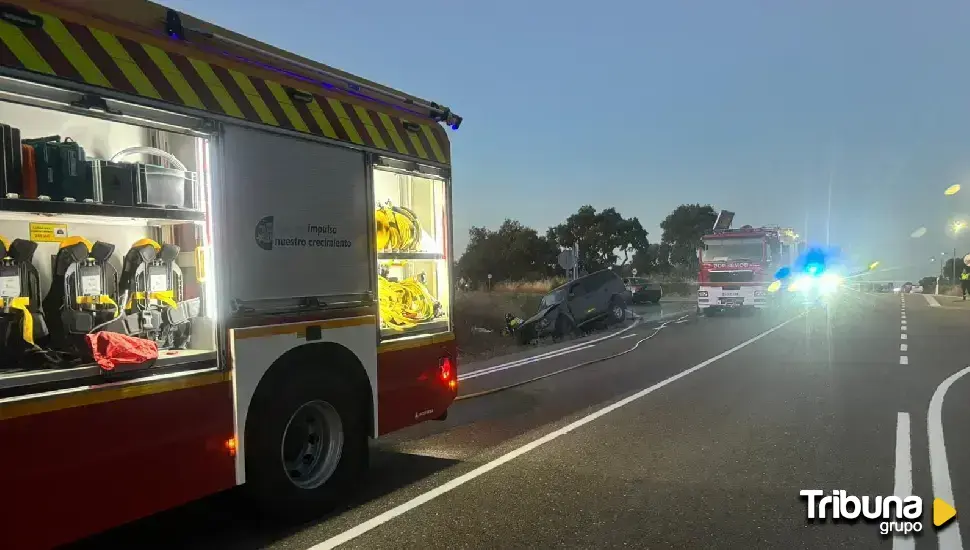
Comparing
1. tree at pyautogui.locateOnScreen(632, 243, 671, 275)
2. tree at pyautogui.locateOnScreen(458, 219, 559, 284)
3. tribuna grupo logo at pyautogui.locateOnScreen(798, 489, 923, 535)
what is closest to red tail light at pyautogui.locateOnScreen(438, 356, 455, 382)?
tribuna grupo logo at pyautogui.locateOnScreen(798, 489, 923, 535)

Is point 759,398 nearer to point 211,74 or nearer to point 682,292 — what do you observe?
point 211,74

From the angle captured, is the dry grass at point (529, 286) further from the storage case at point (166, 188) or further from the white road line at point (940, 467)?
the storage case at point (166, 188)

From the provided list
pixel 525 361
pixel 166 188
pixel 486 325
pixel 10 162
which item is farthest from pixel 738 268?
pixel 10 162

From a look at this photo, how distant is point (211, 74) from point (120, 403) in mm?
2022

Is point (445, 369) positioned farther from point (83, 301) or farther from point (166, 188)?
point (83, 301)

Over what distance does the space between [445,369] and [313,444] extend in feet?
5.33

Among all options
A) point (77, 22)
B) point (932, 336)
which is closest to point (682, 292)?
point (932, 336)

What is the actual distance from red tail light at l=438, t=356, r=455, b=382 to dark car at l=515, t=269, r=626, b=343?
1320cm

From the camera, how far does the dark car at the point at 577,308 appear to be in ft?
64.8

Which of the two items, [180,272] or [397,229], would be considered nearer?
[180,272]

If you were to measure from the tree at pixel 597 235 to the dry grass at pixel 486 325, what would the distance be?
25.4 metres

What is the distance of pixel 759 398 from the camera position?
9.24 m

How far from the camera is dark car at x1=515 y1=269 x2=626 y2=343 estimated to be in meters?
19.8

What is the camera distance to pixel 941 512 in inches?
194
